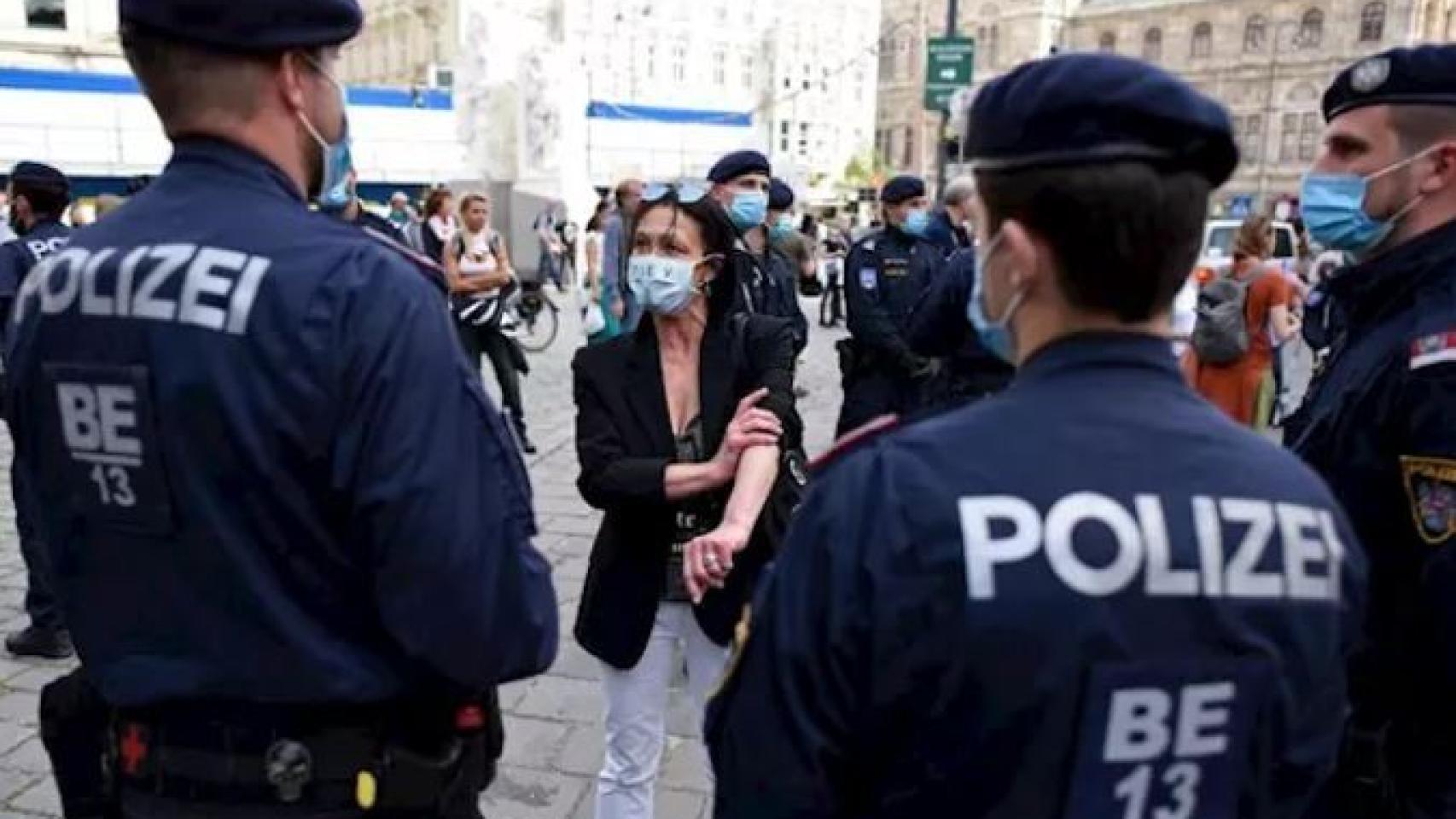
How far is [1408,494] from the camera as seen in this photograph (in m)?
1.83

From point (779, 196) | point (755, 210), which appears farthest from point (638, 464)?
point (779, 196)

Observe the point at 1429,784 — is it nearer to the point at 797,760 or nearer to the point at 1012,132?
the point at 797,760

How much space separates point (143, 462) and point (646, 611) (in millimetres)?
1375

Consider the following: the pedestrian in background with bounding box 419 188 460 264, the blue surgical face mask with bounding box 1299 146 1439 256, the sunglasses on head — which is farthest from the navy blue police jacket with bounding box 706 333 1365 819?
the pedestrian in background with bounding box 419 188 460 264

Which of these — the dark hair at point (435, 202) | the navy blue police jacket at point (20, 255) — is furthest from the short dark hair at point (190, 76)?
the dark hair at point (435, 202)

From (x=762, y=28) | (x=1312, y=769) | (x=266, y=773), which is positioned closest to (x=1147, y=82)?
(x=1312, y=769)

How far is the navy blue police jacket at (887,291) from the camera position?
5840mm

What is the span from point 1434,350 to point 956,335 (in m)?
2.11

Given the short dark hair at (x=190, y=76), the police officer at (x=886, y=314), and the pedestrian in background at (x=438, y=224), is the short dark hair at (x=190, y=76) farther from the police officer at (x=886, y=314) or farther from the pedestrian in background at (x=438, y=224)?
the pedestrian in background at (x=438, y=224)

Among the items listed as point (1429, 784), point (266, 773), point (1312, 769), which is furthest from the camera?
point (1429, 784)

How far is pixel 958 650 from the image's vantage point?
1.13 m

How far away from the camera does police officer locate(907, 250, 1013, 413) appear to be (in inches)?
149

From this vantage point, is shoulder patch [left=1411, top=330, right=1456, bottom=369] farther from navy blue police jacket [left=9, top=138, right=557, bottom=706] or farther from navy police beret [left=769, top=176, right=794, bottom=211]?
navy police beret [left=769, top=176, right=794, bottom=211]

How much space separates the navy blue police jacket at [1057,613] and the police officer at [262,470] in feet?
1.87
